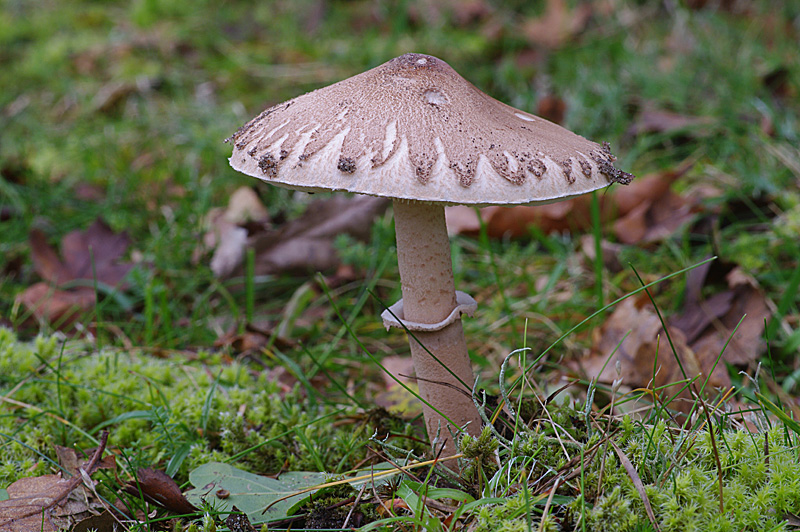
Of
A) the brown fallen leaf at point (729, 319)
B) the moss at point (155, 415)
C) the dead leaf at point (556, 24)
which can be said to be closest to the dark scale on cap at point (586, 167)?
the moss at point (155, 415)

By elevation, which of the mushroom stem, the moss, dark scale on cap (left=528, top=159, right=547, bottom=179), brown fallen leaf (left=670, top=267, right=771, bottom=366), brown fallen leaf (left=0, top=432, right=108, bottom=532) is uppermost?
dark scale on cap (left=528, top=159, right=547, bottom=179)

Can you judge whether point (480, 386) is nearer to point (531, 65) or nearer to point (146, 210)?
point (146, 210)

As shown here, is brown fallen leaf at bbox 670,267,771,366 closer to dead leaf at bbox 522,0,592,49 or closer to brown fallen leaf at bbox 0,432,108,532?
brown fallen leaf at bbox 0,432,108,532

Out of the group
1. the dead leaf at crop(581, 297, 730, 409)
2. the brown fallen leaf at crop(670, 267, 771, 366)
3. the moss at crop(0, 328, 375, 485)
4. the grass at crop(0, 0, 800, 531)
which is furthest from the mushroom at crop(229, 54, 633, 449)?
the brown fallen leaf at crop(670, 267, 771, 366)

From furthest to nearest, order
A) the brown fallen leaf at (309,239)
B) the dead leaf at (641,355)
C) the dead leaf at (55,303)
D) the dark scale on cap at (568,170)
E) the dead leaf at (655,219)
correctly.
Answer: the dead leaf at (655,219), the brown fallen leaf at (309,239), the dead leaf at (55,303), the dead leaf at (641,355), the dark scale on cap at (568,170)

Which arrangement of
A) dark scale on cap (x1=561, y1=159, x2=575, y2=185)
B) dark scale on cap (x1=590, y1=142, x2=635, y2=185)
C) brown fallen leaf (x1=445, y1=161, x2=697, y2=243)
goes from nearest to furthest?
dark scale on cap (x1=561, y1=159, x2=575, y2=185) < dark scale on cap (x1=590, y1=142, x2=635, y2=185) < brown fallen leaf (x1=445, y1=161, x2=697, y2=243)

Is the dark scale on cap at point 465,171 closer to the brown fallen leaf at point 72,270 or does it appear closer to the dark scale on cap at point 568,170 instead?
the dark scale on cap at point 568,170
